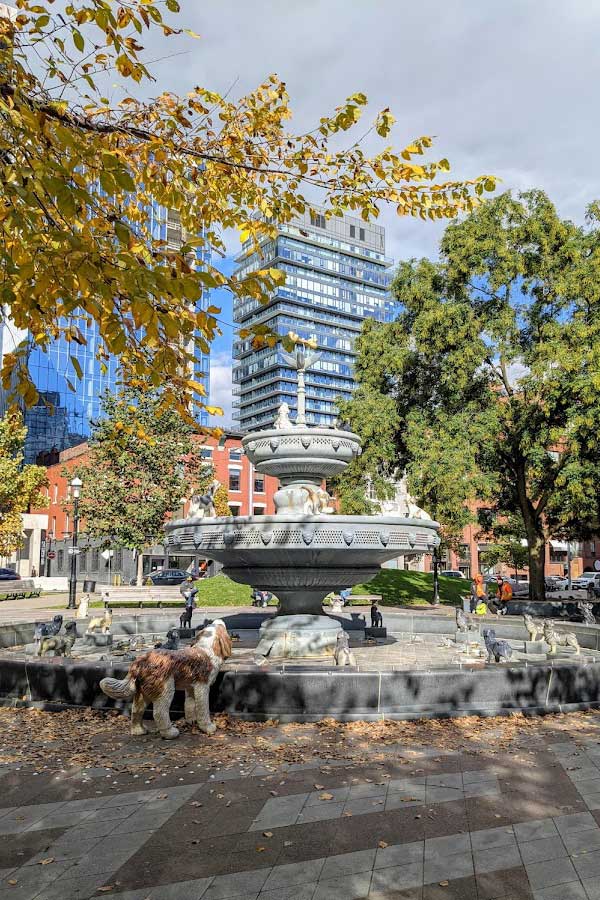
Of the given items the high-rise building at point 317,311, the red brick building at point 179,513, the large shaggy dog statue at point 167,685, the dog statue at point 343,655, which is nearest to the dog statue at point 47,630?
the large shaggy dog statue at point 167,685

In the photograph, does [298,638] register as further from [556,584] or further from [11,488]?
[556,584]

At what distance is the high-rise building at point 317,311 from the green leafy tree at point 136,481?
84.5 metres

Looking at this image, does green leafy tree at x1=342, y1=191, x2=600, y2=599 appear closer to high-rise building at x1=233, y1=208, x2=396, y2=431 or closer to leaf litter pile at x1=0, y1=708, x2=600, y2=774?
leaf litter pile at x1=0, y1=708, x2=600, y2=774

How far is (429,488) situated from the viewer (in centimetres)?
2473

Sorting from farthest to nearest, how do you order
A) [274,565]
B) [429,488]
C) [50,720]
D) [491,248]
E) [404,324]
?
[404,324] → [491,248] → [429,488] → [274,565] → [50,720]

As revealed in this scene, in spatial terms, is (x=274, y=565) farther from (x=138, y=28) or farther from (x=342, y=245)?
(x=342, y=245)

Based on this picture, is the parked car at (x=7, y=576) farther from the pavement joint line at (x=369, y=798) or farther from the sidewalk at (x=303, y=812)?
the pavement joint line at (x=369, y=798)

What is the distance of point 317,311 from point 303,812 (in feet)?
431

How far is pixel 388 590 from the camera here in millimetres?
32094

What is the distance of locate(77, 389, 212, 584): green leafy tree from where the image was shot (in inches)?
1490

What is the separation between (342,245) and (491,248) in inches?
4572

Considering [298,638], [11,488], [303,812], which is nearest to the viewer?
[303,812]

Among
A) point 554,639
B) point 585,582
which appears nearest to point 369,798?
point 554,639

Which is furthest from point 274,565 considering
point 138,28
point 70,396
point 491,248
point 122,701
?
point 70,396
